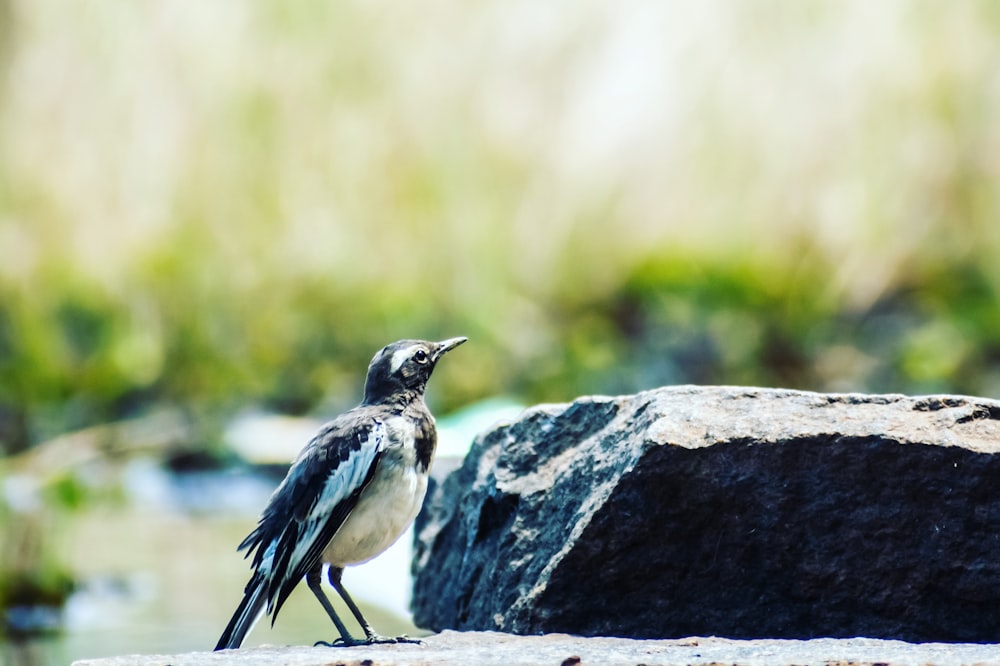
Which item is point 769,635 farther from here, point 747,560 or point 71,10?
point 71,10

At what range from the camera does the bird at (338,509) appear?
2.22 meters

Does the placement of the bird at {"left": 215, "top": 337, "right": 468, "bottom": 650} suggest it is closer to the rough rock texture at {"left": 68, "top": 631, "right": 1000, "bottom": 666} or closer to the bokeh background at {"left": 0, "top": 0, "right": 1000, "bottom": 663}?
the rough rock texture at {"left": 68, "top": 631, "right": 1000, "bottom": 666}

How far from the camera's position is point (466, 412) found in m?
5.36

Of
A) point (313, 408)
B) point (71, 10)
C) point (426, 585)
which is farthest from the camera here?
point (71, 10)

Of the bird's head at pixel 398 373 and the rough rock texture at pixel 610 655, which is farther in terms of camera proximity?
the bird's head at pixel 398 373

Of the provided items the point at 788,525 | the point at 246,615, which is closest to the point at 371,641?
the point at 246,615

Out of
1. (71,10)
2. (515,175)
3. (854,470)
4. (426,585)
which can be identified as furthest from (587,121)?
(854,470)

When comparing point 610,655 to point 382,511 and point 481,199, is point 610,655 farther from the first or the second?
point 481,199

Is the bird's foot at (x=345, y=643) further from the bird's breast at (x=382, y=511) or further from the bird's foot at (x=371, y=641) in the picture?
the bird's breast at (x=382, y=511)

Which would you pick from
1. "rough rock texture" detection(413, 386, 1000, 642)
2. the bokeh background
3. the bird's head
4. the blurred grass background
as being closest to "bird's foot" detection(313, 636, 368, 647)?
"rough rock texture" detection(413, 386, 1000, 642)

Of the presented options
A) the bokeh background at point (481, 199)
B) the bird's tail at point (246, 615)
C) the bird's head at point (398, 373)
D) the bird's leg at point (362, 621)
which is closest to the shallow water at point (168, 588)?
the bird's leg at point (362, 621)

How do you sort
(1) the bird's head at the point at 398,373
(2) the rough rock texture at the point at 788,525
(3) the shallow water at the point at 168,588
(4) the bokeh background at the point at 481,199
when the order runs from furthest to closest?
(4) the bokeh background at the point at 481,199
(3) the shallow water at the point at 168,588
(1) the bird's head at the point at 398,373
(2) the rough rock texture at the point at 788,525

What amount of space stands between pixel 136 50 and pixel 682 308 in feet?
9.42

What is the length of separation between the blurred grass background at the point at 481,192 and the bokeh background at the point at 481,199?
14mm
